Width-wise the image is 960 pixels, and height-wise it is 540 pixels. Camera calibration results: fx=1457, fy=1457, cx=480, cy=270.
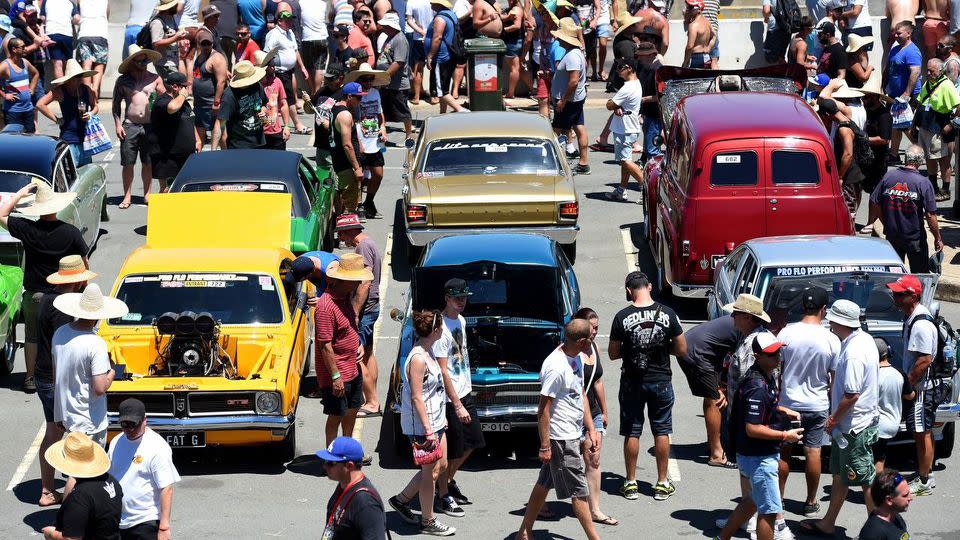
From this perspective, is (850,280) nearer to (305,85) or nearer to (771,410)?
(771,410)

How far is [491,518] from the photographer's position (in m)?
11.2

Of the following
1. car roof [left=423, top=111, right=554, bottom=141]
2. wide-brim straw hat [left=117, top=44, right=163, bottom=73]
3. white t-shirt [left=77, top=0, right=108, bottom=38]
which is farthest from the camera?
white t-shirt [left=77, top=0, right=108, bottom=38]

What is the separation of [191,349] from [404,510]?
2.58m

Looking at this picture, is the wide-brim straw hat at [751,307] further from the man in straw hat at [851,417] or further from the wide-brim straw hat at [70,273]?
the wide-brim straw hat at [70,273]

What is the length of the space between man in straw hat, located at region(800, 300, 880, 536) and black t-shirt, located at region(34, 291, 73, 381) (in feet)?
19.8

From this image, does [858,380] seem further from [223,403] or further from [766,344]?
[223,403]

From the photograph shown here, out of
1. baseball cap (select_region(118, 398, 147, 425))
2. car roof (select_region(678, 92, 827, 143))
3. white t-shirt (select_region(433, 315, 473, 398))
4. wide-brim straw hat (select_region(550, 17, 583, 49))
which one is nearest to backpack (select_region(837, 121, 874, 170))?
car roof (select_region(678, 92, 827, 143))

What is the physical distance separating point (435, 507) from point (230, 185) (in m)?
6.36

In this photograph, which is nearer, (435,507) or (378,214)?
(435,507)

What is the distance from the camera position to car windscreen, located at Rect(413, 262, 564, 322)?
1318 cm

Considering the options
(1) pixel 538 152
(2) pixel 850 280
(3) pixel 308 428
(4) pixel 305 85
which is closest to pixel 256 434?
(3) pixel 308 428

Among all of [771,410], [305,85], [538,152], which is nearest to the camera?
[771,410]

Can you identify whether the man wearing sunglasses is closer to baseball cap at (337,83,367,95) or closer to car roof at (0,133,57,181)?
car roof at (0,133,57,181)

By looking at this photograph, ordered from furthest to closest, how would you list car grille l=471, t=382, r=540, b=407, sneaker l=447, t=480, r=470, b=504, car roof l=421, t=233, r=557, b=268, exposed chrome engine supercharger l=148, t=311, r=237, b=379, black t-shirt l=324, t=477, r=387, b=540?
car roof l=421, t=233, r=557, b=268, exposed chrome engine supercharger l=148, t=311, r=237, b=379, car grille l=471, t=382, r=540, b=407, sneaker l=447, t=480, r=470, b=504, black t-shirt l=324, t=477, r=387, b=540
